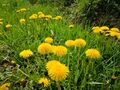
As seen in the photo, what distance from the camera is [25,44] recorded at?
11.9 ft

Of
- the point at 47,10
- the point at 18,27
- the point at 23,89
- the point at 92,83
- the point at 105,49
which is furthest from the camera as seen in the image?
the point at 47,10

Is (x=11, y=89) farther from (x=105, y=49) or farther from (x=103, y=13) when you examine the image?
(x=103, y=13)

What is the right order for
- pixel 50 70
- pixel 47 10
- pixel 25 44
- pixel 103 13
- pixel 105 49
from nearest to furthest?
1. pixel 50 70
2. pixel 105 49
3. pixel 25 44
4. pixel 103 13
5. pixel 47 10

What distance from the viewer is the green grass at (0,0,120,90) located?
2.74 m

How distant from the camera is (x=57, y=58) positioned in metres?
3.11

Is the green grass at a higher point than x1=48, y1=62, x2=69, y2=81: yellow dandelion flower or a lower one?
lower

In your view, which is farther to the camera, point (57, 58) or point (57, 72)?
point (57, 58)

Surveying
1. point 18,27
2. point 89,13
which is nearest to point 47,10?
point 89,13

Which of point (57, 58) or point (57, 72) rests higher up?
point (57, 72)

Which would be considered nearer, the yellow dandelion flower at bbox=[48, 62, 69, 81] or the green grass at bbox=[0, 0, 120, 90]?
the yellow dandelion flower at bbox=[48, 62, 69, 81]

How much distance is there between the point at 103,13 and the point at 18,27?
4.48 ft

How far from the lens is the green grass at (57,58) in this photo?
2.74 m

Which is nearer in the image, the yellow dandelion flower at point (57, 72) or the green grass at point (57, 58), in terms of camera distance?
the yellow dandelion flower at point (57, 72)

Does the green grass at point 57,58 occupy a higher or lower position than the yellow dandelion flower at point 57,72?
lower
